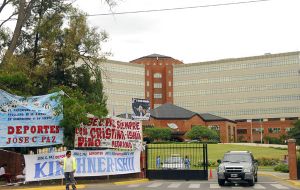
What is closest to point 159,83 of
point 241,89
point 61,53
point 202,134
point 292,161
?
point 241,89

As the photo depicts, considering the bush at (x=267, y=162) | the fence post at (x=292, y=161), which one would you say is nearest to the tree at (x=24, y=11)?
the fence post at (x=292, y=161)

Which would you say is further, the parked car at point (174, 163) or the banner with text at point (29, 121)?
the parked car at point (174, 163)

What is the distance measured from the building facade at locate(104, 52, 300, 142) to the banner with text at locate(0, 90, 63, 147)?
375ft

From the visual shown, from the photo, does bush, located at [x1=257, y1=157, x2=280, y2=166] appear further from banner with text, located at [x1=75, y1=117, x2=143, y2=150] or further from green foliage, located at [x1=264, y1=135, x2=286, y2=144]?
green foliage, located at [x1=264, y1=135, x2=286, y2=144]

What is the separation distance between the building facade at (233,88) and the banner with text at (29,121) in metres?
114

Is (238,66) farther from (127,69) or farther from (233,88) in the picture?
(127,69)

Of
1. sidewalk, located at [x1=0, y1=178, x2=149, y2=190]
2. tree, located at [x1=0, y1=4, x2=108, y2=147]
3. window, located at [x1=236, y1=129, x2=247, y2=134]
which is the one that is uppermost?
tree, located at [x1=0, y1=4, x2=108, y2=147]

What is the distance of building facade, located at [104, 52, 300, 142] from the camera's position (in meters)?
137

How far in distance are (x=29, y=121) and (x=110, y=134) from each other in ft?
14.7

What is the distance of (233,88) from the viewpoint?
14362cm

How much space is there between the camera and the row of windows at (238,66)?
5407 inches

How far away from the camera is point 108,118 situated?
82.3 feet

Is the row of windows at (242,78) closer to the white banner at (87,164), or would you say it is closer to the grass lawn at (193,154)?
the grass lawn at (193,154)

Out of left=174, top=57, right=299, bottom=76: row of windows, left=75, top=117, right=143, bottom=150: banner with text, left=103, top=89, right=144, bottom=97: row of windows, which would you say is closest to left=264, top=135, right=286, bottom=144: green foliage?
left=174, top=57, right=299, bottom=76: row of windows
